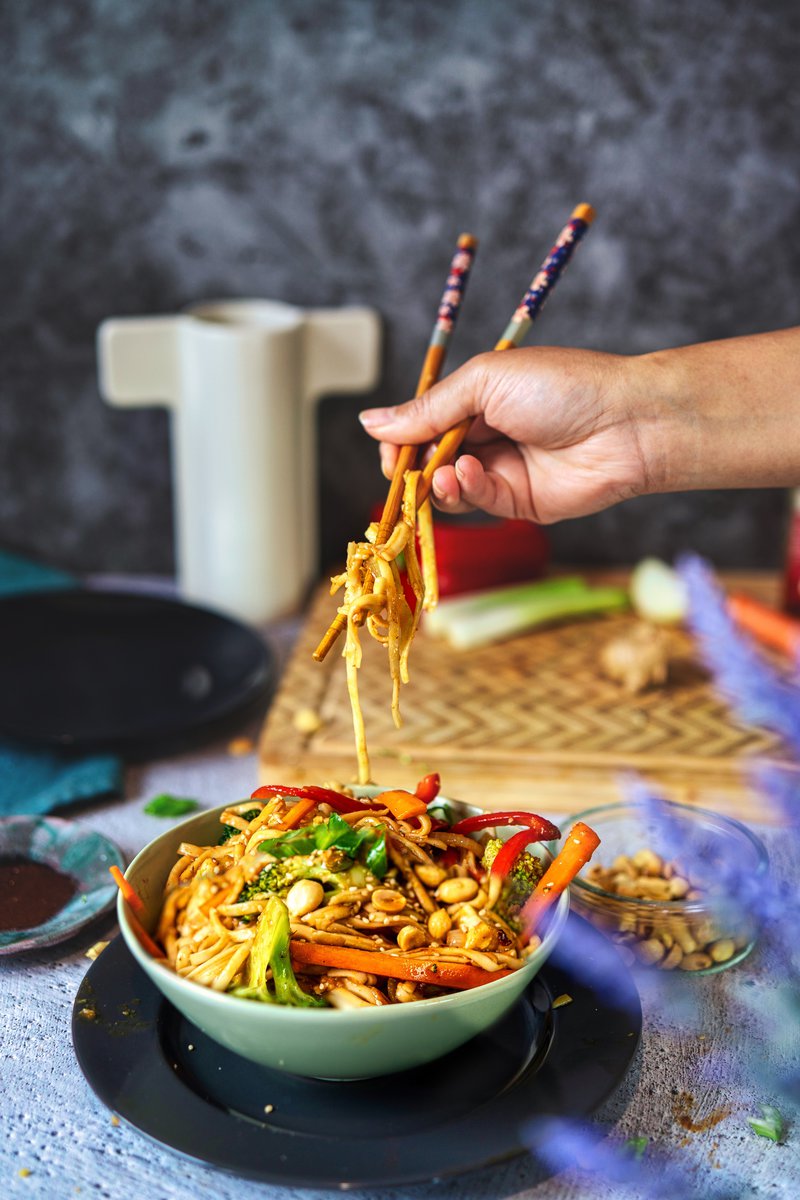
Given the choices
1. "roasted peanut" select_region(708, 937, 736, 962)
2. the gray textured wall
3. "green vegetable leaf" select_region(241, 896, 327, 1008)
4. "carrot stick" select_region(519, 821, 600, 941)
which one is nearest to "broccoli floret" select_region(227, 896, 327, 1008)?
"green vegetable leaf" select_region(241, 896, 327, 1008)

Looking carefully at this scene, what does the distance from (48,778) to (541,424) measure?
861 millimetres

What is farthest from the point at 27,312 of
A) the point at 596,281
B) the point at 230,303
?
the point at 596,281

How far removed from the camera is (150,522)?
267cm

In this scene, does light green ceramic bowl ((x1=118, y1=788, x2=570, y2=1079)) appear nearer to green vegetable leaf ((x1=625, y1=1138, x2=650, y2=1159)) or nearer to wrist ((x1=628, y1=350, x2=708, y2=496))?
green vegetable leaf ((x1=625, y1=1138, x2=650, y2=1159))

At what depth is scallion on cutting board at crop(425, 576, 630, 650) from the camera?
2197 millimetres

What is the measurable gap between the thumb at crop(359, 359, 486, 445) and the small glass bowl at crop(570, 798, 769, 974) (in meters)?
0.50

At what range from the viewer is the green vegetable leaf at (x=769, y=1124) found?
3.80ft

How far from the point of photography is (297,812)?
1.21m

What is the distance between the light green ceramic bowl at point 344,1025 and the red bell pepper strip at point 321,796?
0.62 feet

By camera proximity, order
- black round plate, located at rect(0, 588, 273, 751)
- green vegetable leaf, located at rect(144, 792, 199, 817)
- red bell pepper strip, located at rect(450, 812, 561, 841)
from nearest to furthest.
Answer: red bell pepper strip, located at rect(450, 812, 561, 841) → green vegetable leaf, located at rect(144, 792, 199, 817) → black round plate, located at rect(0, 588, 273, 751)

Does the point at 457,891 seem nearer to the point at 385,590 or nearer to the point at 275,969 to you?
the point at 275,969

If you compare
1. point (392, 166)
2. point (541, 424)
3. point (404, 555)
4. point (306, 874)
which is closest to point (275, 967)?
point (306, 874)

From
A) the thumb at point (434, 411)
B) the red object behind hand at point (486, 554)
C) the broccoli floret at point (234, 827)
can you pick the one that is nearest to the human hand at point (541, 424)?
the thumb at point (434, 411)

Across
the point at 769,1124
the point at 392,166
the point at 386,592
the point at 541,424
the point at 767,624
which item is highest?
the point at 392,166
